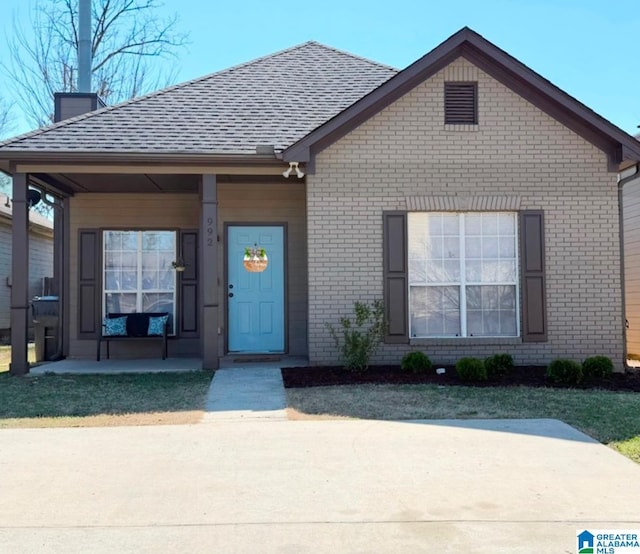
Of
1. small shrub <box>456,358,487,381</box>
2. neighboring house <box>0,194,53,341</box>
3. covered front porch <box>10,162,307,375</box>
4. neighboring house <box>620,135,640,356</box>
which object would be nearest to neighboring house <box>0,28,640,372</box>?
covered front porch <box>10,162,307,375</box>

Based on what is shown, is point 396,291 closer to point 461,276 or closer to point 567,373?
point 461,276

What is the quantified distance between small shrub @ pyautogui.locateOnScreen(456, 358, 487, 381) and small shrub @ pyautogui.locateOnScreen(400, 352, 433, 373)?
68 cm

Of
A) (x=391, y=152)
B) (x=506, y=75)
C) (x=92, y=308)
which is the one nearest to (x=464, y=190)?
(x=391, y=152)

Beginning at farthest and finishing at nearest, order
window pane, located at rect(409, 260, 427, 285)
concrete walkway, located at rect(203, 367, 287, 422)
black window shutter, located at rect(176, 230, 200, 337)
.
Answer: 1. black window shutter, located at rect(176, 230, 200, 337)
2. window pane, located at rect(409, 260, 427, 285)
3. concrete walkway, located at rect(203, 367, 287, 422)

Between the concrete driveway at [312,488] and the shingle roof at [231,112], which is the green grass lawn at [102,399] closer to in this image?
the concrete driveway at [312,488]

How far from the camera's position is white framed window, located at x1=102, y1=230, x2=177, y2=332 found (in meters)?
11.8

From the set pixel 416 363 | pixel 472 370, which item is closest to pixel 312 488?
pixel 472 370

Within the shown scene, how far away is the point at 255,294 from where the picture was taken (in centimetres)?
1141

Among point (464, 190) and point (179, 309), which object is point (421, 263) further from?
point (179, 309)

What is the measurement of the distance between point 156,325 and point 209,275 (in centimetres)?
230

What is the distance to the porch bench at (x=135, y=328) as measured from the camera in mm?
11047

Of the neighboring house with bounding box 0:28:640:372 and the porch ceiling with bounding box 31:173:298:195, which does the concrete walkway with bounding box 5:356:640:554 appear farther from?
the porch ceiling with bounding box 31:173:298:195

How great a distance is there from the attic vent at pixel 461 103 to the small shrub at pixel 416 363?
367cm

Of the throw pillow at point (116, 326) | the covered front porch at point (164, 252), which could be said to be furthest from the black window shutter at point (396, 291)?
the throw pillow at point (116, 326)
